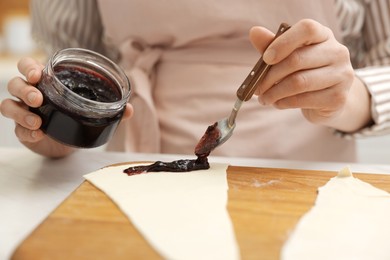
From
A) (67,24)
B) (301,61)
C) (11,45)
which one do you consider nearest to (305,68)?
(301,61)

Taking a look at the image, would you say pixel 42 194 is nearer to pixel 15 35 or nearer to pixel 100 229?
pixel 100 229

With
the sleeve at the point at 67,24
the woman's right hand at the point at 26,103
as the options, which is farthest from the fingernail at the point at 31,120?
the sleeve at the point at 67,24

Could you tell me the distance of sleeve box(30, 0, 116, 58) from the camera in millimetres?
1000

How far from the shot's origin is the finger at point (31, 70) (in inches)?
25.2

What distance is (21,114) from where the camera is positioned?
2.14 ft

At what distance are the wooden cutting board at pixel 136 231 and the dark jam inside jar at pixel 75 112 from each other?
0.07m

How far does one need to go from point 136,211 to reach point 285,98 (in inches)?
10.1

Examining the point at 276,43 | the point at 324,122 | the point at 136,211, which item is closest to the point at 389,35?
the point at 324,122

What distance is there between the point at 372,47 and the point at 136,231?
62 cm

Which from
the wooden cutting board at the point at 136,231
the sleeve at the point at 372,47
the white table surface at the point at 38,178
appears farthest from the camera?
the sleeve at the point at 372,47

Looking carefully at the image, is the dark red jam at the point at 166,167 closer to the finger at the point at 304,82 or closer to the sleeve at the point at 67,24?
the finger at the point at 304,82

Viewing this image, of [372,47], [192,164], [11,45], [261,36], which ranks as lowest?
[11,45]

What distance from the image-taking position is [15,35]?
6.37ft

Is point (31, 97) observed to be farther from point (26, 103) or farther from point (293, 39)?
point (293, 39)
